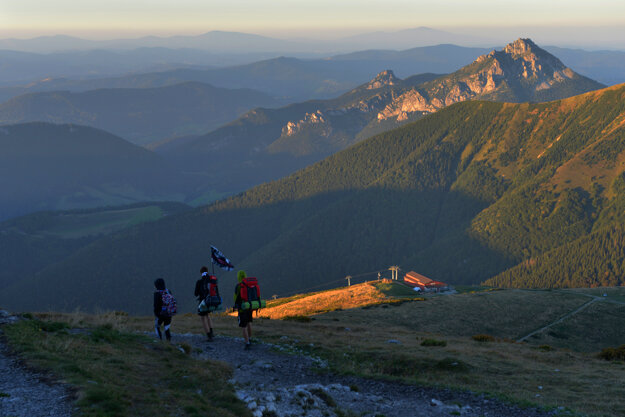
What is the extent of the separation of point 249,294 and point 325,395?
11166 mm

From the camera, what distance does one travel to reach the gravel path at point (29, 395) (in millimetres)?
18000

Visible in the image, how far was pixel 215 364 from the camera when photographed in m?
27.8

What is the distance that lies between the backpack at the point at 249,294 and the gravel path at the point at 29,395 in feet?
44.5

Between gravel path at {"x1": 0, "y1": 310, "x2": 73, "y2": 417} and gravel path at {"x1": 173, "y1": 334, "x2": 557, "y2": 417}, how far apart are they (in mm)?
7011

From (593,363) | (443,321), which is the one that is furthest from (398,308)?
(593,363)

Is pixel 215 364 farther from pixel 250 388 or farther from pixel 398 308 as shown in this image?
pixel 398 308

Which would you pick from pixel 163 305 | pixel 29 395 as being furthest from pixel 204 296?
pixel 29 395

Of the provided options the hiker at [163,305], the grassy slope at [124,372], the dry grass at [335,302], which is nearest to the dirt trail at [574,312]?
the dry grass at [335,302]

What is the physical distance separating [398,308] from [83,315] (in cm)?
4673

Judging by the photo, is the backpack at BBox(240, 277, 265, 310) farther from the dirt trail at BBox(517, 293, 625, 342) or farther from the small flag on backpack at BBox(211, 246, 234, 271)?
the dirt trail at BBox(517, 293, 625, 342)

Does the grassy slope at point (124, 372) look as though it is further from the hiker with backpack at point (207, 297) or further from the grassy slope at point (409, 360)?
the hiker with backpack at point (207, 297)

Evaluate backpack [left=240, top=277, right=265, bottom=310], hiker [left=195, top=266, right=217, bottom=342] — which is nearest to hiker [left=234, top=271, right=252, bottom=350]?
backpack [left=240, top=277, right=265, bottom=310]

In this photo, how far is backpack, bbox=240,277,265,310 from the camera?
33469mm

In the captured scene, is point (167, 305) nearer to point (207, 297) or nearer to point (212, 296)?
point (207, 297)
